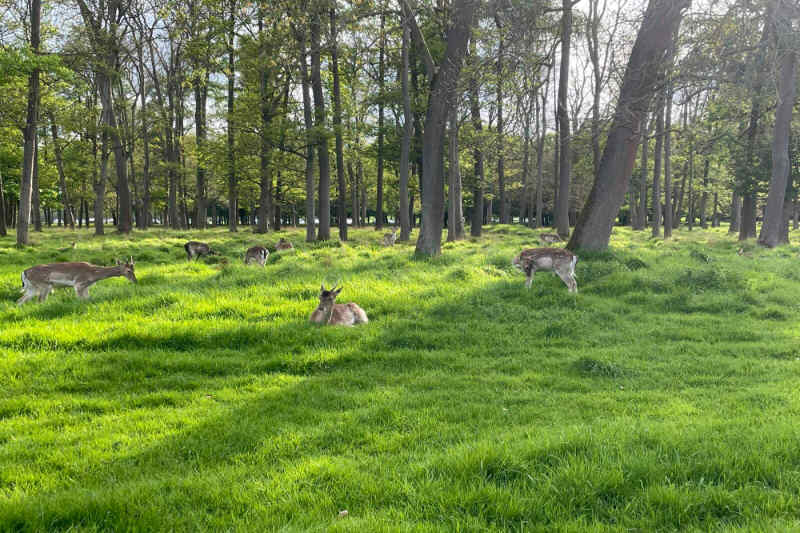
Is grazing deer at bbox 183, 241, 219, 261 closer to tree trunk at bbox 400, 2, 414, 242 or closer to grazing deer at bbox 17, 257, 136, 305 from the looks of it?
grazing deer at bbox 17, 257, 136, 305

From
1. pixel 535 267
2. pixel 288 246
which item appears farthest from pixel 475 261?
pixel 288 246

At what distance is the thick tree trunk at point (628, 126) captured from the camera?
11.7 meters

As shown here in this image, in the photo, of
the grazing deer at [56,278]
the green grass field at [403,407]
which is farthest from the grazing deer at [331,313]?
the grazing deer at [56,278]

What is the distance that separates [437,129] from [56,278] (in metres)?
11.7

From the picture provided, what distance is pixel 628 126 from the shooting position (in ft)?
43.5

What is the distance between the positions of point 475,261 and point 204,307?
9.21 m

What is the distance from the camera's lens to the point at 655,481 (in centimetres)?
384

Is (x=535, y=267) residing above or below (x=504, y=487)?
above

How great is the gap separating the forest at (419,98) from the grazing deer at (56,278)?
7920 millimetres

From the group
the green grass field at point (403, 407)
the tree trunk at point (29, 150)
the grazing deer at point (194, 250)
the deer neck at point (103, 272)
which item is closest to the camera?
the green grass field at point (403, 407)

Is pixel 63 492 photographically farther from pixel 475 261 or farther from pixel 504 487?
pixel 475 261

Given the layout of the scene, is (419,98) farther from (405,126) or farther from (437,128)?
(437,128)

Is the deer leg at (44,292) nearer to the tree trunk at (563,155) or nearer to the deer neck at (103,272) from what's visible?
the deer neck at (103,272)

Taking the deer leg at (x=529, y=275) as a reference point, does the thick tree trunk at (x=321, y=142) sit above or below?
above
